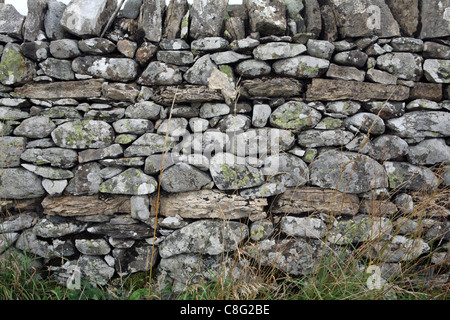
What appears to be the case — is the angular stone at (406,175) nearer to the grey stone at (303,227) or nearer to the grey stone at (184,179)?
the grey stone at (303,227)

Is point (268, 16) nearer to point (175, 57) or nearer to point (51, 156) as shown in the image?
point (175, 57)

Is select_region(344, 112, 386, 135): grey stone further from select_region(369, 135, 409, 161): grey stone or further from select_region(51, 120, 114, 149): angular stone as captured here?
select_region(51, 120, 114, 149): angular stone

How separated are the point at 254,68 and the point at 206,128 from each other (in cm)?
71

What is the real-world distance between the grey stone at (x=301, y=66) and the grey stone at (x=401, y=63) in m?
0.55

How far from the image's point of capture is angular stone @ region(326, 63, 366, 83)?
2.51 meters

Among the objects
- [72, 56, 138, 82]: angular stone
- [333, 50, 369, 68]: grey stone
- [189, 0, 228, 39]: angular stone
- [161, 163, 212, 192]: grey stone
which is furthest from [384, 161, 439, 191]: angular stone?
[72, 56, 138, 82]: angular stone

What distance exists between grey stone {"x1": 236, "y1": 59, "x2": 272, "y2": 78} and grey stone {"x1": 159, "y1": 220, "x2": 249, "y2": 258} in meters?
1.41

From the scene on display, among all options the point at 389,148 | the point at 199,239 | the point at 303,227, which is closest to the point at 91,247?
the point at 199,239

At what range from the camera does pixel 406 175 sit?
256 cm

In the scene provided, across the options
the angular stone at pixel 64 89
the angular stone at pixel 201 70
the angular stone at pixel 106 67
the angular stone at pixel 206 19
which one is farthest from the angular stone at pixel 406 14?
the angular stone at pixel 64 89

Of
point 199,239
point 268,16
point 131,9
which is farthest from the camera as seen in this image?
point 131,9

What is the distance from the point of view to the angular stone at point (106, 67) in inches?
100.0
